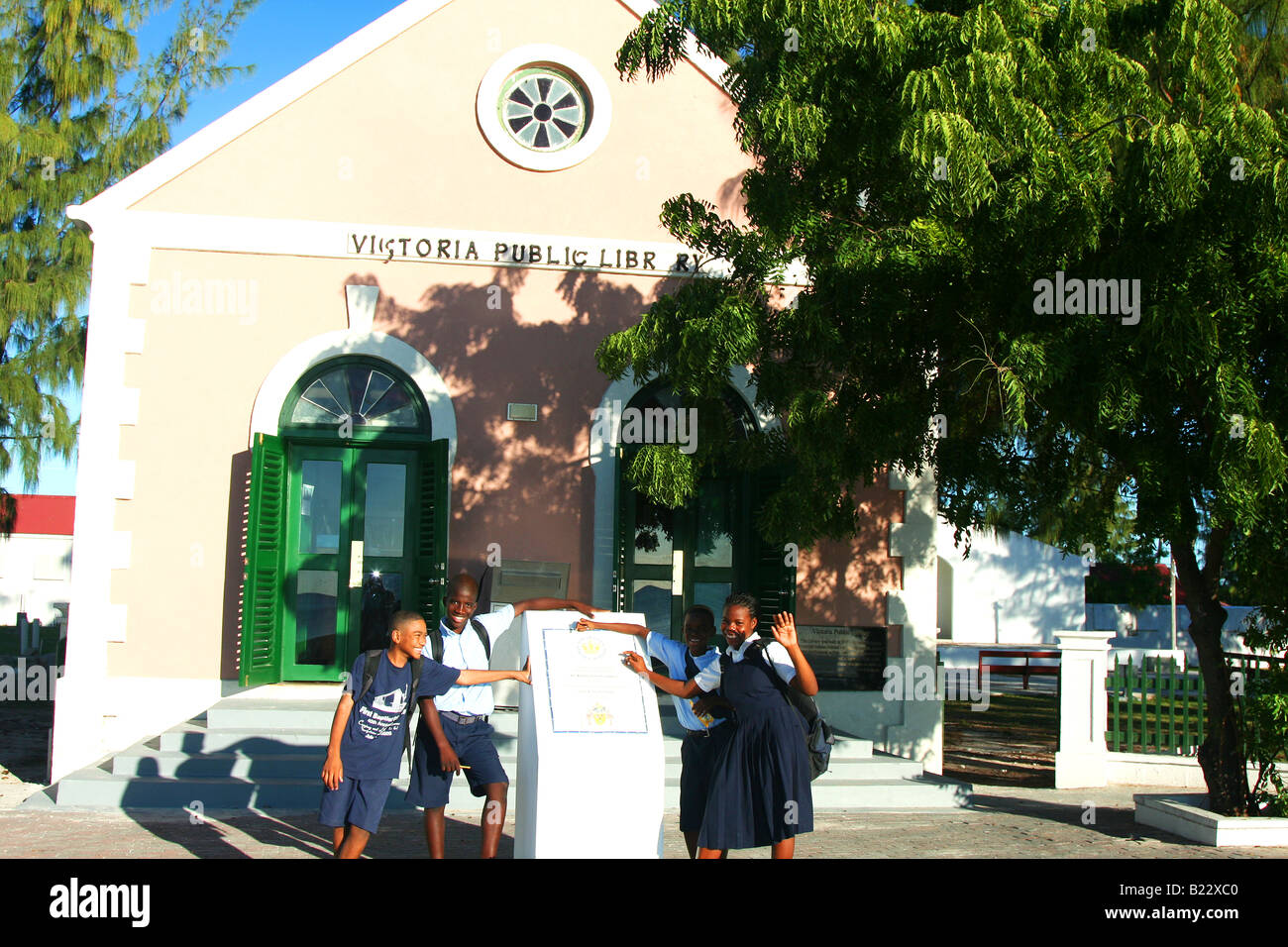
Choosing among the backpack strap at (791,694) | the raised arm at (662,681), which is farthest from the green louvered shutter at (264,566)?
the backpack strap at (791,694)

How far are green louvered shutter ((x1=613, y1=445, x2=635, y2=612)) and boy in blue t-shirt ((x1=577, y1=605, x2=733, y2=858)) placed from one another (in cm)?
412

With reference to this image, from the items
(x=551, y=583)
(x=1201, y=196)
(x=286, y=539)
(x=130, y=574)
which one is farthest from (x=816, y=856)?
(x=130, y=574)

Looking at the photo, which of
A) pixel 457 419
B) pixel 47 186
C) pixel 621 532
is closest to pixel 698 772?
pixel 621 532

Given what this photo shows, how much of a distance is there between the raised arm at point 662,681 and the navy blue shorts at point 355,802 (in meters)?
1.40

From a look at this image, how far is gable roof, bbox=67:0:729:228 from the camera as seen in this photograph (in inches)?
407

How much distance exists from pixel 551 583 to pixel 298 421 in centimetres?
282

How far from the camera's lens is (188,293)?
34.3 ft

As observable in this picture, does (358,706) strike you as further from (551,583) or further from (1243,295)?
(1243,295)

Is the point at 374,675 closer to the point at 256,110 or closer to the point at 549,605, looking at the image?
the point at 549,605

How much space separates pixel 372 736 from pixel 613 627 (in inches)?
53.4

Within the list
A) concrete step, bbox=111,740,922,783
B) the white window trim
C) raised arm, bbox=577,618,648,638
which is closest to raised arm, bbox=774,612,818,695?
raised arm, bbox=577,618,648,638

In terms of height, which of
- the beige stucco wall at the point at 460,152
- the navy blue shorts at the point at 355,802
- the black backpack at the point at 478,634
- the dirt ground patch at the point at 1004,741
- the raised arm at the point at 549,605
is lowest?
the dirt ground patch at the point at 1004,741

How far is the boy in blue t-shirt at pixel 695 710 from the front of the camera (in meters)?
5.98

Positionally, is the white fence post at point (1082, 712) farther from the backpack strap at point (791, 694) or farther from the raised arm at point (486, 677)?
the raised arm at point (486, 677)
